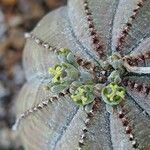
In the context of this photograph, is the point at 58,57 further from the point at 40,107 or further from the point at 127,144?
the point at 127,144

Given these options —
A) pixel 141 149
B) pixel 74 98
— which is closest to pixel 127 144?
pixel 141 149

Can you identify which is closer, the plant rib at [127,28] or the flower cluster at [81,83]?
the flower cluster at [81,83]

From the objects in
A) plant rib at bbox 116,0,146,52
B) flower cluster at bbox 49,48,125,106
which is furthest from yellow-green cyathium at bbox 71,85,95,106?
plant rib at bbox 116,0,146,52

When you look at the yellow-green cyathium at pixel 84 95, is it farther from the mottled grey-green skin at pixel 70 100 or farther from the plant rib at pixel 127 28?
the plant rib at pixel 127 28

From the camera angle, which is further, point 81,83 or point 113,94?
point 81,83

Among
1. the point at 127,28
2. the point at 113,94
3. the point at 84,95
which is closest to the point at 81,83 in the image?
the point at 84,95

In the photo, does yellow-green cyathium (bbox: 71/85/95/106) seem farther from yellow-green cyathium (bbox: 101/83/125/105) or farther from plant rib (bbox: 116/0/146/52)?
plant rib (bbox: 116/0/146/52)

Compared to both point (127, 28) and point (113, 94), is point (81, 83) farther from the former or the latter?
point (127, 28)

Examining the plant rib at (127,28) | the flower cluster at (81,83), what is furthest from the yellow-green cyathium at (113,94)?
the plant rib at (127,28)

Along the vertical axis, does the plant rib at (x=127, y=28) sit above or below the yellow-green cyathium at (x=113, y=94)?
above
